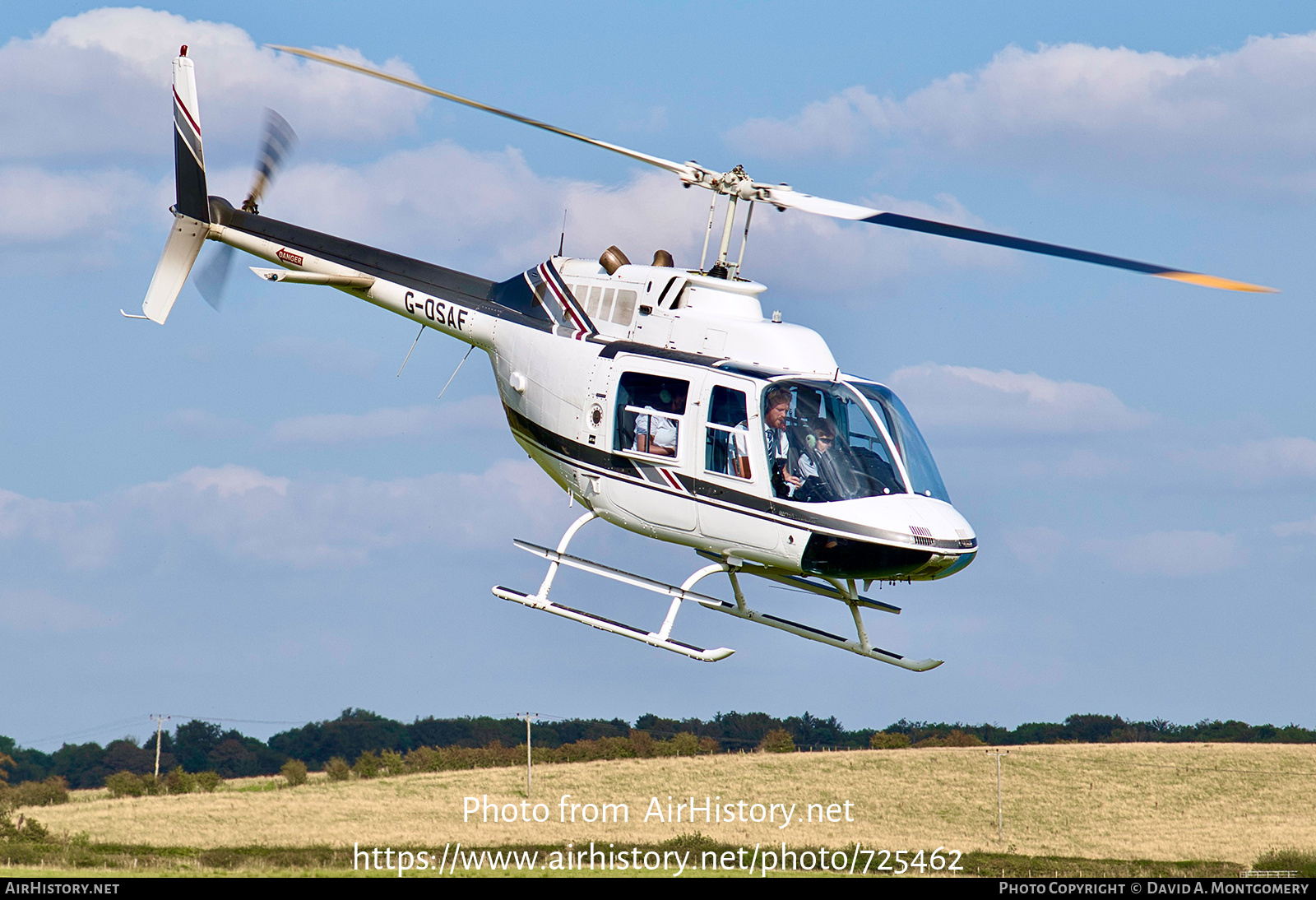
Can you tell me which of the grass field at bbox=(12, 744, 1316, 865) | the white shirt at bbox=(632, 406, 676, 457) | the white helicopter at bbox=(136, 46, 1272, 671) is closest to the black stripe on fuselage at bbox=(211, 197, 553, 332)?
A: the white helicopter at bbox=(136, 46, 1272, 671)

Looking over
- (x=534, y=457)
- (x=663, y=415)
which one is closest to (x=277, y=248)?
(x=534, y=457)

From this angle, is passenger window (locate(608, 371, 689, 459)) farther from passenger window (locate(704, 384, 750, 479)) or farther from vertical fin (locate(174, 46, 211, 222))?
vertical fin (locate(174, 46, 211, 222))

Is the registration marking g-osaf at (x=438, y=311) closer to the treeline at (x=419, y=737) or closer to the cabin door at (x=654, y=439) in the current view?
the cabin door at (x=654, y=439)

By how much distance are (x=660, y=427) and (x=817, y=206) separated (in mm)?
3917

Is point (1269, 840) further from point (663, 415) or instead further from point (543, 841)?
point (663, 415)

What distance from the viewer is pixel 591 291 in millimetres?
20891

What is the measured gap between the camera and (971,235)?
17594mm

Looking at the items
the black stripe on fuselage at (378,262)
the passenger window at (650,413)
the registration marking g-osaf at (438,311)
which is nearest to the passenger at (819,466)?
the passenger window at (650,413)

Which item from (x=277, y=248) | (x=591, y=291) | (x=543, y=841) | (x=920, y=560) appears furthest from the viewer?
(x=543, y=841)

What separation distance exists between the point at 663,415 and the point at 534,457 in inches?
129

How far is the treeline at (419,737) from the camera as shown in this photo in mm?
84125

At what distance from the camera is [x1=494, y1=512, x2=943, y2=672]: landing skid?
61.1ft

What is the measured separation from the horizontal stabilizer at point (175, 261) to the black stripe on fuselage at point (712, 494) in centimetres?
790
